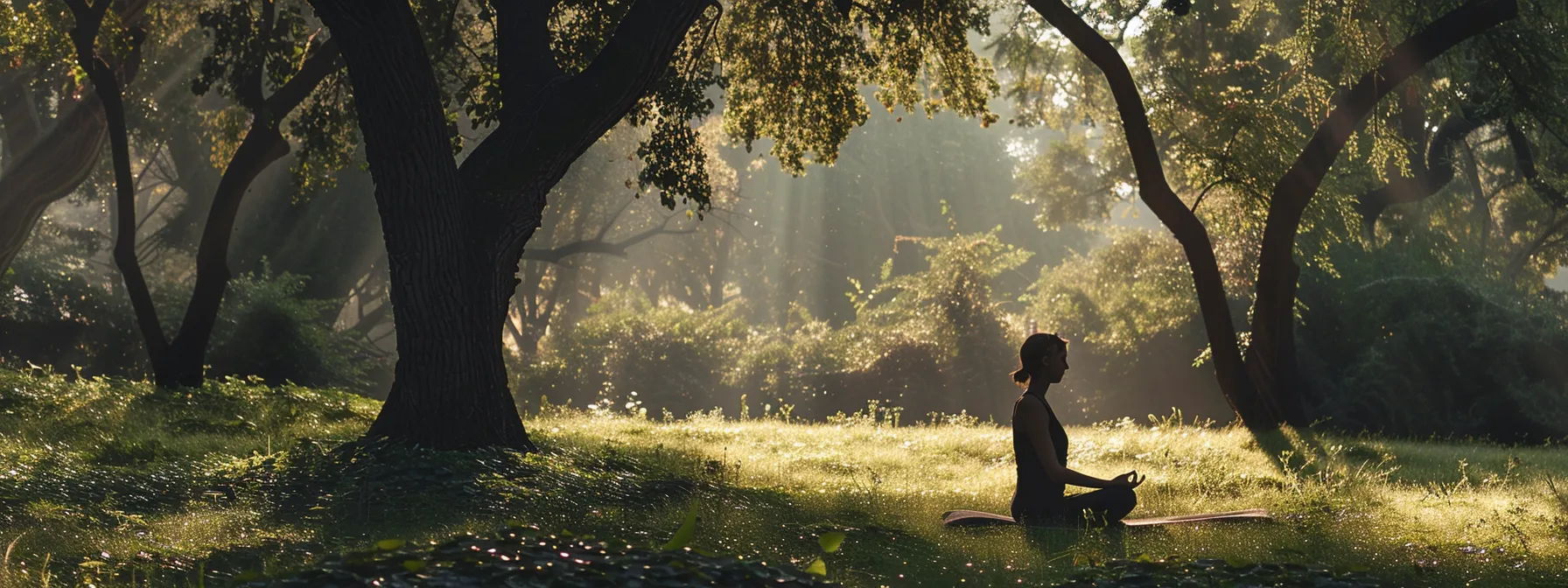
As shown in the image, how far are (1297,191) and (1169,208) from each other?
62.7 inches

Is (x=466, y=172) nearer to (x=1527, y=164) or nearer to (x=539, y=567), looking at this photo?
(x=539, y=567)

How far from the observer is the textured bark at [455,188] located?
1059cm

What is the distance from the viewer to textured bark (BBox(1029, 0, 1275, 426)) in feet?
50.6

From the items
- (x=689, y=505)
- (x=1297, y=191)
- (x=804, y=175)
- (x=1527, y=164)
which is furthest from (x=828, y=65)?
(x=1527, y=164)

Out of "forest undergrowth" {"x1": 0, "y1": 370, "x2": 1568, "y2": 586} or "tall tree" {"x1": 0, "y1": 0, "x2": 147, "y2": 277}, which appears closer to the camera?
"forest undergrowth" {"x1": 0, "y1": 370, "x2": 1568, "y2": 586}

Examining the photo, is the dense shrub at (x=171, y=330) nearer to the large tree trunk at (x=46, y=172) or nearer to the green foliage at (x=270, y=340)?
the green foliage at (x=270, y=340)

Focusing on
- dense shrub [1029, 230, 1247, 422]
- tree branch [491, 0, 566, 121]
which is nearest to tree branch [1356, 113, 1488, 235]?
dense shrub [1029, 230, 1247, 422]

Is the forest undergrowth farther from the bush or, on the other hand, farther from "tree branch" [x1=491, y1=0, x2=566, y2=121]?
the bush

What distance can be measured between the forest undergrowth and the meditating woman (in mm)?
250

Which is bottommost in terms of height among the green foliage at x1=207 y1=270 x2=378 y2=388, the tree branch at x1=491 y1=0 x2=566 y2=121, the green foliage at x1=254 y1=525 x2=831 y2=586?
the green foliage at x1=254 y1=525 x2=831 y2=586

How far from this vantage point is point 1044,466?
8.88 metres

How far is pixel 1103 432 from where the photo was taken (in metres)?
19.4

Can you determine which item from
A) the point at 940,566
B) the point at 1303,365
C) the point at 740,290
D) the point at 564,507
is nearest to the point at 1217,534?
the point at 940,566

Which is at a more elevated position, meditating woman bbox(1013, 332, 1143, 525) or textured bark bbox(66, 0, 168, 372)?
textured bark bbox(66, 0, 168, 372)
